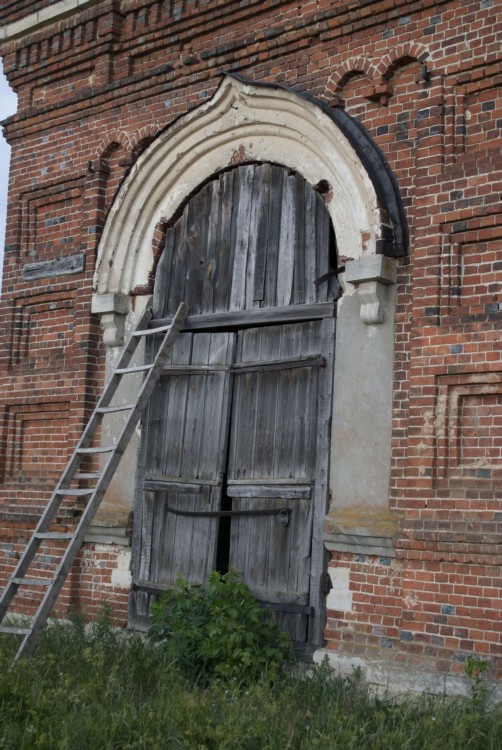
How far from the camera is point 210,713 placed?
231 inches

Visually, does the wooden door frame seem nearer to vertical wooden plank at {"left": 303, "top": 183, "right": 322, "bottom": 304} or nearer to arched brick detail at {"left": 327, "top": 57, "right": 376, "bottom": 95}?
vertical wooden plank at {"left": 303, "top": 183, "right": 322, "bottom": 304}

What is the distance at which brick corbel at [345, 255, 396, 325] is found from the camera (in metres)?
7.33

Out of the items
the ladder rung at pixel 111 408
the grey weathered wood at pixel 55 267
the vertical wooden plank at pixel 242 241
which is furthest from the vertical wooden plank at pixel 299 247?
the grey weathered wood at pixel 55 267

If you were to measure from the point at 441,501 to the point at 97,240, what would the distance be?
439 cm

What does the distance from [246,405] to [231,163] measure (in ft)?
6.86

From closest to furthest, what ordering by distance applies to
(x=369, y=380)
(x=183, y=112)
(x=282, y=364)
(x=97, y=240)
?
1. (x=369, y=380)
2. (x=282, y=364)
3. (x=183, y=112)
4. (x=97, y=240)

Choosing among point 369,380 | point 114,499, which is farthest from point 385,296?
point 114,499

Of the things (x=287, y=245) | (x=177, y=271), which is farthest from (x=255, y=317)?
(x=177, y=271)

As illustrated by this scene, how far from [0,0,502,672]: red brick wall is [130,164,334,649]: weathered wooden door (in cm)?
51

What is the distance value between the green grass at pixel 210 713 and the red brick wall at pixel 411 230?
1.95 feet

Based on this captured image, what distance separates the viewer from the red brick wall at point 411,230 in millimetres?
6738

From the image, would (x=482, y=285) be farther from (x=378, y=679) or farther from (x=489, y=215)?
(x=378, y=679)

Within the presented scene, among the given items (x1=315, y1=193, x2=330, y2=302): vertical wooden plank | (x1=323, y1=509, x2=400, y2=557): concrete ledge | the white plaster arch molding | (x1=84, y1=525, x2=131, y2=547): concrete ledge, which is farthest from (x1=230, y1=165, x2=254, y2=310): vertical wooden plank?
(x1=84, y1=525, x2=131, y2=547): concrete ledge

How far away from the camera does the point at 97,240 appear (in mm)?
9562
